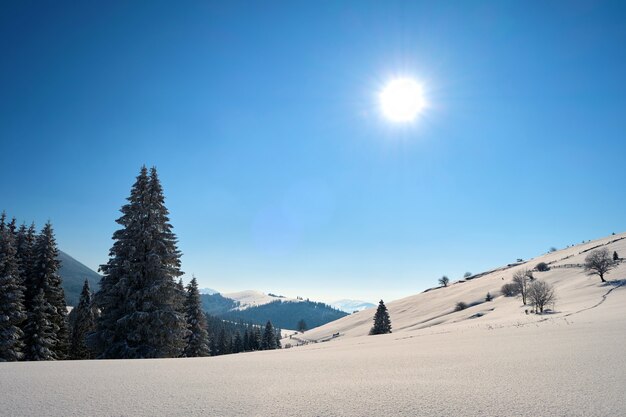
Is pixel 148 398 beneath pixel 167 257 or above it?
beneath

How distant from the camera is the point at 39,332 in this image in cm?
2411

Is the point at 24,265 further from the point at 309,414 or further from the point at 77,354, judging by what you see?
the point at 309,414

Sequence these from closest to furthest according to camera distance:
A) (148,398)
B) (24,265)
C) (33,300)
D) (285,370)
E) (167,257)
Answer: (148,398) → (285,370) → (167,257) → (33,300) → (24,265)

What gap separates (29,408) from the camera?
3.79 meters

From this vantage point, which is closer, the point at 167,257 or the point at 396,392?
the point at 396,392

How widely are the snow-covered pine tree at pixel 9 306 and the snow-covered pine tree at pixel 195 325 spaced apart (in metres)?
15.6

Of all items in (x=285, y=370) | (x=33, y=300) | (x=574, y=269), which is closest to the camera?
(x=285, y=370)

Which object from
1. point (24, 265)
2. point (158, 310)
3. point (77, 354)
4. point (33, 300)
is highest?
point (24, 265)

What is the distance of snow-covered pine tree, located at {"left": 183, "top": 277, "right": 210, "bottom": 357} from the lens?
1414 inches

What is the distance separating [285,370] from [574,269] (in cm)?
8014

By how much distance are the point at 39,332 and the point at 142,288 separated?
13.2m

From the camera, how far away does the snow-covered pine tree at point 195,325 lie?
35906 millimetres

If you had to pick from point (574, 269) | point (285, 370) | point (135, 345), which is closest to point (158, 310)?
point (135, 345)

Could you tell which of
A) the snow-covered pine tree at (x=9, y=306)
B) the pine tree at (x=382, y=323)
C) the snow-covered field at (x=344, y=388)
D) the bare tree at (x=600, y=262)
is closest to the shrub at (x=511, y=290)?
the bare tree at (x=600, y=262)
